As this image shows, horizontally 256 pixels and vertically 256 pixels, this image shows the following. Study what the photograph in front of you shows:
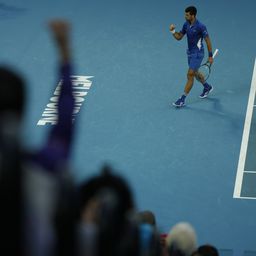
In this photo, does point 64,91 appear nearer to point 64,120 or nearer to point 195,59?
point 64,120

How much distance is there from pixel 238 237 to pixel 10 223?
7206 millimetres

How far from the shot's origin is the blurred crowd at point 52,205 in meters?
2.16

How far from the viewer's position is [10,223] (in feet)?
7.01

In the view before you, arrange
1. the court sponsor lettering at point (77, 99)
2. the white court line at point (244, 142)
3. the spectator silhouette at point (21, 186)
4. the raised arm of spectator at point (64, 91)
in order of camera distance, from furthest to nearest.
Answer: the court sponsor lettering at point (77, 99) < the white court line at point (244, 142) < the raised arm of spectator at point (64, 91) < the spectator silhouette at point (21, 186)

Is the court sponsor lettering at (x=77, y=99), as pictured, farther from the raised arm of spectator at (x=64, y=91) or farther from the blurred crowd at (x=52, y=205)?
the blurred crowd at (x=52, y=205)

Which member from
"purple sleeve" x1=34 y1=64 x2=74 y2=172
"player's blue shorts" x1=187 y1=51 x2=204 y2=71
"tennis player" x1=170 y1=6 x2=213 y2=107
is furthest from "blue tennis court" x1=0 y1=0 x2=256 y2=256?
"purple sleeve" x1=34 y1=64 x2=74 y2=172

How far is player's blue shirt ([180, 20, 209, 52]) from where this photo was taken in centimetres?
1155

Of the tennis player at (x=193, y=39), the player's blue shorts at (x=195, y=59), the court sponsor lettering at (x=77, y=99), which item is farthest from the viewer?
the player's blue shorts at (x=195, y=59)

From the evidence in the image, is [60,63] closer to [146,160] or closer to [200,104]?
[146,160]

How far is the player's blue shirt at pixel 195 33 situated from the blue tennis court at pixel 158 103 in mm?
983

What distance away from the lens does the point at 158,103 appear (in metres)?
12.1

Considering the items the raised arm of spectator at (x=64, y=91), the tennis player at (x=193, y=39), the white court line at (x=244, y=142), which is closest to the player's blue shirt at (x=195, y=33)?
the tennis player at (x=193, y=39)

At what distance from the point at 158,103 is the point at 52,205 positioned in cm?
992

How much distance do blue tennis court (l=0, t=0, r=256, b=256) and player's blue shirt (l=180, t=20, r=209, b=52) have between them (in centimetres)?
98
